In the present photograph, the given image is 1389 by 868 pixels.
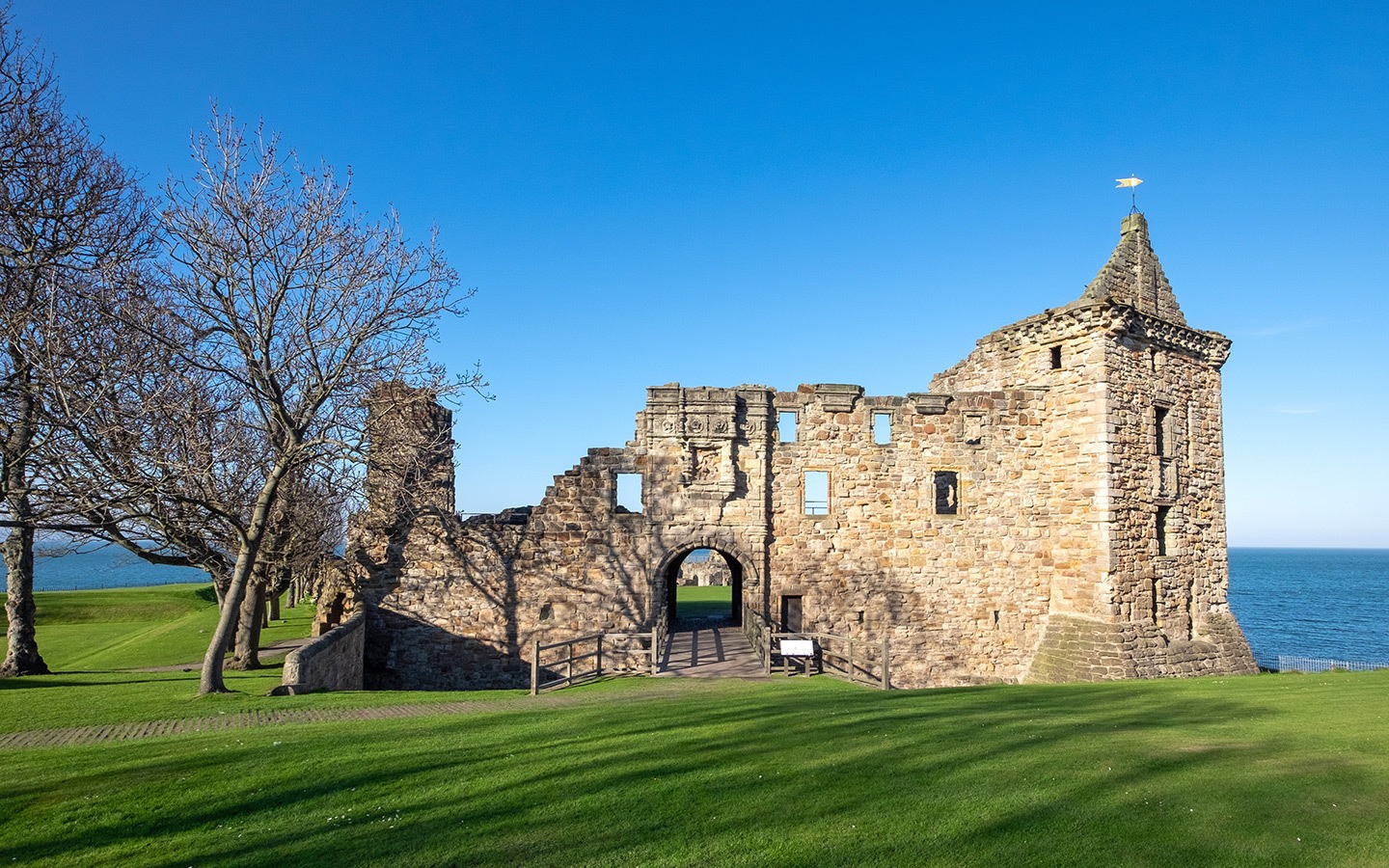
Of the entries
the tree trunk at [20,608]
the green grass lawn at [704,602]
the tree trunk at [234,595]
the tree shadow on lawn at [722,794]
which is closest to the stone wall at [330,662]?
the tree trunk at [234,595]

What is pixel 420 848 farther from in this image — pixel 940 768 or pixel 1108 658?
pixel 1108 658

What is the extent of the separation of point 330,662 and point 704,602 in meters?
18.4

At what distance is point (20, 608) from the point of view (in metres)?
15.4

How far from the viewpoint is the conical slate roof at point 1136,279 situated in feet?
68.3

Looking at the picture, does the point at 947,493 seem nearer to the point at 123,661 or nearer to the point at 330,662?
the point at 330,662

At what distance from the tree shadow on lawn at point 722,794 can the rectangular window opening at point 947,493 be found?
35.9 ft

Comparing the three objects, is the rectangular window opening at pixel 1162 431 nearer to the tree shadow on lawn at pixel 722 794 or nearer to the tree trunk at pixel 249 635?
the tree shadow on lawn at pixel 722 794

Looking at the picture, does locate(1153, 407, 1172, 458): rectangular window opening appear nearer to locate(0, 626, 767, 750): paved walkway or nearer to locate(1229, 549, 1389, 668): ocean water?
locate(0, 626, 767, 750): paved walkway

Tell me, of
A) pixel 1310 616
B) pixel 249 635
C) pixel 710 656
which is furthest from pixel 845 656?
pixel 1310 616

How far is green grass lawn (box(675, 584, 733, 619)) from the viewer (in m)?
27.0

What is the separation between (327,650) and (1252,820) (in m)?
15.4

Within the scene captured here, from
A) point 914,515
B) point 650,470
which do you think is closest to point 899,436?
point 914,515

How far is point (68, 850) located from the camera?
20.2ft

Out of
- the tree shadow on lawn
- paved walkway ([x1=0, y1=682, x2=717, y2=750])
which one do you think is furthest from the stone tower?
paved walkway ([x1=0, y1=682, x2=717, y2=750])
